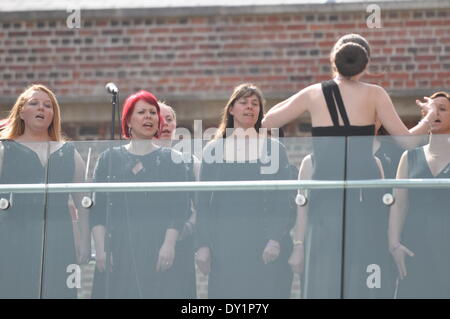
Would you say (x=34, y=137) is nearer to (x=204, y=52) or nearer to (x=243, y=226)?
(x=243, y=226)

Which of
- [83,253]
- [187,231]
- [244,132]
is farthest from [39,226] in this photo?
[244,132]

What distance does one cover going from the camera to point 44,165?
7230mm

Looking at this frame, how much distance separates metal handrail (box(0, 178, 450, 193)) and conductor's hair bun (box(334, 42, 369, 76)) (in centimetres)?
72

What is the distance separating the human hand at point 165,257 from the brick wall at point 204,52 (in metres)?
5.53

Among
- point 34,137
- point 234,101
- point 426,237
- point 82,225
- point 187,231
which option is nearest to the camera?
point 426,237

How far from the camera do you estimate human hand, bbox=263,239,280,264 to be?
6938mm

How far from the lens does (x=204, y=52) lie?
12.7m

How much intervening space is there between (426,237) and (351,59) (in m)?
1.12

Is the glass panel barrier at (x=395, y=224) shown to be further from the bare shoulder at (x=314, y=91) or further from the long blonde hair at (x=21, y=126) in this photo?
the long blonde hair at (x=21, y=126)
